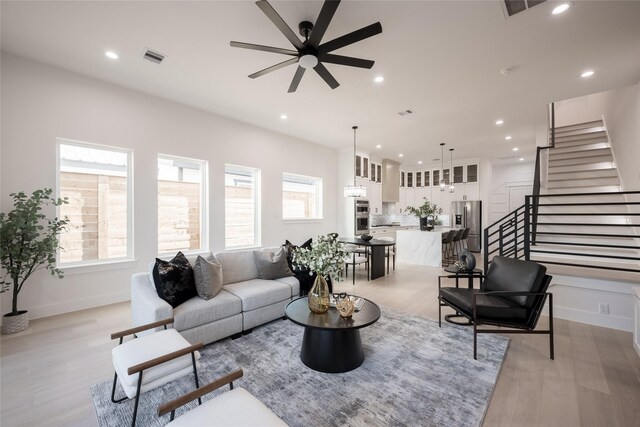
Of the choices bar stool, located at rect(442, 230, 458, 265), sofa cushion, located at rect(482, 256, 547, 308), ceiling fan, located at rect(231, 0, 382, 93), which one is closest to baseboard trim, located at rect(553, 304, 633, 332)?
sofa cushion, located at rect(482, 256, 547, 308)

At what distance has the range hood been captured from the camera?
29.7 feet

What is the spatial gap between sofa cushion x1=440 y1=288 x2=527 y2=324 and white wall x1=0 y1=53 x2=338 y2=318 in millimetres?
4177

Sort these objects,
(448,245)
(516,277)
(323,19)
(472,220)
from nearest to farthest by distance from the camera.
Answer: (323,19), (516,277), (448,245), (472,220)

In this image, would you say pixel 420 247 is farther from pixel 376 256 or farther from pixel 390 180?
pixel 390 180

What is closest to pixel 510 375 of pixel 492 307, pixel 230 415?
pixel 492 307

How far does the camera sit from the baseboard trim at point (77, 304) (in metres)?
3.38

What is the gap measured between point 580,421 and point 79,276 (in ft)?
17.9

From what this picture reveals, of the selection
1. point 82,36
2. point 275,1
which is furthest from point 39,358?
point 275,1

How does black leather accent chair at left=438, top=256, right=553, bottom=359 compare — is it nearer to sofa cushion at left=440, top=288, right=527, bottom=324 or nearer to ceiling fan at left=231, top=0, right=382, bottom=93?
sofa cushion at left=440, top=288, right=527, bottom=324

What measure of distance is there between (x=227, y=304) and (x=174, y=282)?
57 centimetres

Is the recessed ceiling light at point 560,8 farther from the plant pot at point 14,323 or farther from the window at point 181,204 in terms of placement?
the plant pot at point 14,323

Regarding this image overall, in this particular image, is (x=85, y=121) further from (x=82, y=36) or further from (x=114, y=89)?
(x=82, y=36)

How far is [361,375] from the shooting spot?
7.33ft

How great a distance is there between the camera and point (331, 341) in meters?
2.30
